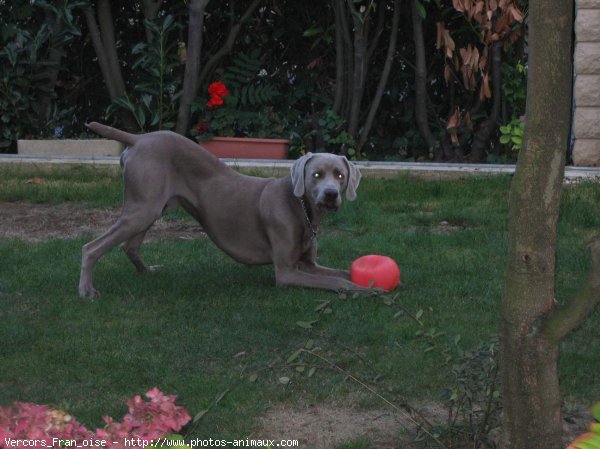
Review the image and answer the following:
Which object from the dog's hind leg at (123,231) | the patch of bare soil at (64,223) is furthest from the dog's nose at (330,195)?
the patch of bare soil at (64,223)

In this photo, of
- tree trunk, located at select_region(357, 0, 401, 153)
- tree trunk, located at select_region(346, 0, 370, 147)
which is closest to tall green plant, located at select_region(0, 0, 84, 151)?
tree trunk, located at select_region(346, 0, 370, 147)

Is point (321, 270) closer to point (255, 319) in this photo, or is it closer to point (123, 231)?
point (255, 319)

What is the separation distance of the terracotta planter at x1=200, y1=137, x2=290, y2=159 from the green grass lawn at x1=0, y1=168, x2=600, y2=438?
2197 mm

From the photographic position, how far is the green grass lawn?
3.84 m

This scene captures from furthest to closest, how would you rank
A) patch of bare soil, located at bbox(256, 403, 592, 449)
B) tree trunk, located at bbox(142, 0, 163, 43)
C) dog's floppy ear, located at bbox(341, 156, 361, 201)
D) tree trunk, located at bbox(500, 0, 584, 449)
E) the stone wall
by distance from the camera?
tree trunk, located at bbox(142, 0, 163, 43), the stone wall, dog's floppy ear, located at bbox(341, 156, 361, 201), patch of bare soil, located at bbox(256, 403, 592, 449), tree trunk, located at bbox(500, 0, 584, 449)

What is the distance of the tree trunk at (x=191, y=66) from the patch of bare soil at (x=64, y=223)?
2351 mm

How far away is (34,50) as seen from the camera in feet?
31.9

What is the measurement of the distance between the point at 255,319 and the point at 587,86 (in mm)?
5158

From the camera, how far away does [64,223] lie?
7.24 m

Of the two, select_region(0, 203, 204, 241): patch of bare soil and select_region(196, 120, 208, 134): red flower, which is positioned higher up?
select_region(196, 120, 208, 134): red flower

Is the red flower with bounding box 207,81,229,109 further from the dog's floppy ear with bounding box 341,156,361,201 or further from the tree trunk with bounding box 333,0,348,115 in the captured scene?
the dog's floppy ear with bounding box 341,156,361,201

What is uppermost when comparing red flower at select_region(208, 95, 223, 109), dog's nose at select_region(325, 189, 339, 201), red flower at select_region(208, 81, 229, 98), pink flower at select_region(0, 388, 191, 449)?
red flower at select_region(208, 81, 229, 98)

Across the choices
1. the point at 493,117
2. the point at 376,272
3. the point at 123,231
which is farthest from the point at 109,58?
the point at 376,272

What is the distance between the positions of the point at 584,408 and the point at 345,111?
6738 millimetres
